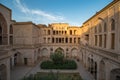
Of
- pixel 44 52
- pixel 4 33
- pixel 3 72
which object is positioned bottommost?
pixel 44 52

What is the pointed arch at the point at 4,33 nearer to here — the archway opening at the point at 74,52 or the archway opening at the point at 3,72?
the archway opening at the point at 3,72

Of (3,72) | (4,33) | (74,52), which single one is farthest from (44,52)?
(3,72)

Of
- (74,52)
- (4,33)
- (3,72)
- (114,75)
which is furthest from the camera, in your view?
(74,52)

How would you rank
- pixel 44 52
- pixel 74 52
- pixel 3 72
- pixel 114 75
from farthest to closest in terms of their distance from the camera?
pixel 74 52 → pixel 44 52 → pixel 3 72 → pixel 114 75

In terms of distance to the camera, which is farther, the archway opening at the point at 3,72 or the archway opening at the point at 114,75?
the archway opening at the point at 3,72

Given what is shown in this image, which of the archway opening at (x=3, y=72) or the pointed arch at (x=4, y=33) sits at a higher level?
the pointed arch at (x=4, y=33)

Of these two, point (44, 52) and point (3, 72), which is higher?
point (3, 72)

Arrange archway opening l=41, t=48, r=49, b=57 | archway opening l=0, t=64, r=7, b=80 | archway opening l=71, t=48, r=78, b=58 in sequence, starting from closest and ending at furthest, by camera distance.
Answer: archway opening l=0, t=64, r=7, b=80
archway opening l=41, t=48, r=49, b=57
archway opening l=71, t=48, r=78, b=58

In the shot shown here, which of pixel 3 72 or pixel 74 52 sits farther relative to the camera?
pixel 74 52

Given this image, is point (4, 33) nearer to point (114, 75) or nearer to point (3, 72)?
point (3, 72)

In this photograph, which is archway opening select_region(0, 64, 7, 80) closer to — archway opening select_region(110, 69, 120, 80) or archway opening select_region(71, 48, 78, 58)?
archway opening select_region(110, 69, 120, 80)

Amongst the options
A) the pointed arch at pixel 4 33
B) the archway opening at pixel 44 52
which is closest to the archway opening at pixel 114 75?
the pointed arch at pixel 4 33

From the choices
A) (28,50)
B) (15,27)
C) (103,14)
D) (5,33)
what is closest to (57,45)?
(28,50)

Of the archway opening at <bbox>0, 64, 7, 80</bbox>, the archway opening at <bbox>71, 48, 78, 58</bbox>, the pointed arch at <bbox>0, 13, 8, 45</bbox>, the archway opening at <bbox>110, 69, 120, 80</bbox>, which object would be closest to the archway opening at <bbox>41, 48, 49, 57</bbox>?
the archway opening at <bbox>71, 48, 78, 58</bbox>
